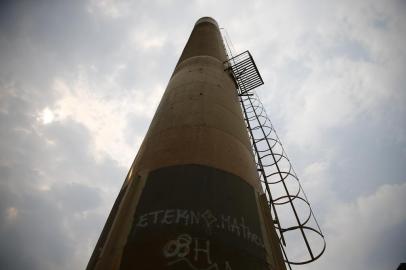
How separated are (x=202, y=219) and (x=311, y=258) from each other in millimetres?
3062

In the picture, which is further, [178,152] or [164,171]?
[178,152]

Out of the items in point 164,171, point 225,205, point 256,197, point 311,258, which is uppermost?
point 164,171

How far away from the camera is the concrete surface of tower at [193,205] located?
2.88m

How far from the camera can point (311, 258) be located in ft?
16.1

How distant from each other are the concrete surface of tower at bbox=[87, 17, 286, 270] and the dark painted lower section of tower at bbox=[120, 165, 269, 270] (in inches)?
0.5

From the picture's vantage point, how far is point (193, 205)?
11.1 feet

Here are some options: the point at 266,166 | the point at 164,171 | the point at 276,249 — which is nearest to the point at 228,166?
the point at 164,171

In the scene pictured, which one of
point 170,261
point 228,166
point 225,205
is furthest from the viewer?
point 228,166

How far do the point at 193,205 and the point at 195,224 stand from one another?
29 centimetres

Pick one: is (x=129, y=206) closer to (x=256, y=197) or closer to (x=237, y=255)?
(x=237, y=255)

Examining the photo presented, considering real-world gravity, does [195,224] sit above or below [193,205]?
below

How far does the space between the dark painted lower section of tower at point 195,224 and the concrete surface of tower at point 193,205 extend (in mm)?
12

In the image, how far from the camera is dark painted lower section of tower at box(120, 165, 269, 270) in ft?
9.22

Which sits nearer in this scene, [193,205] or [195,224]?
[195,224]
